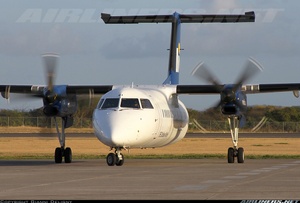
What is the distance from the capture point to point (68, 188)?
1842 cm

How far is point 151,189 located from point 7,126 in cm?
8804

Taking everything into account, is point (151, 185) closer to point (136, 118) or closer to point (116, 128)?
point (116, 128)

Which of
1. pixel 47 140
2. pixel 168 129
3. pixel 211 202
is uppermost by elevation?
pixel 47 140

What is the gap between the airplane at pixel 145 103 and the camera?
92.9 feet

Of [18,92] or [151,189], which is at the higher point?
[18,92]

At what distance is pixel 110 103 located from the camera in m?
29.2

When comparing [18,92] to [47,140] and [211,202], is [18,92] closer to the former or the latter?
[211,202]

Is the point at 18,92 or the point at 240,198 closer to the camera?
the point at 240,198

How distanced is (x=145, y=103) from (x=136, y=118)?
1.73 metres

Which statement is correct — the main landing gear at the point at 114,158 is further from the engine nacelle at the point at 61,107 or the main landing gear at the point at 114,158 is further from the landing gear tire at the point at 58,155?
the landing gear tire at the point at 58,155

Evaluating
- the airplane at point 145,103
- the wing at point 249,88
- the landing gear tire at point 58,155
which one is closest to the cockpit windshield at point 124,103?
the airplane at point 145,103

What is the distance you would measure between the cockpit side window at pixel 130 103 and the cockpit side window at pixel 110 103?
227mm

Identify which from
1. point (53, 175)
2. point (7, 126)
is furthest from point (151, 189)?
point (7, 126)

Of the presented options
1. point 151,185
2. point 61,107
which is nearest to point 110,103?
point 61,107
